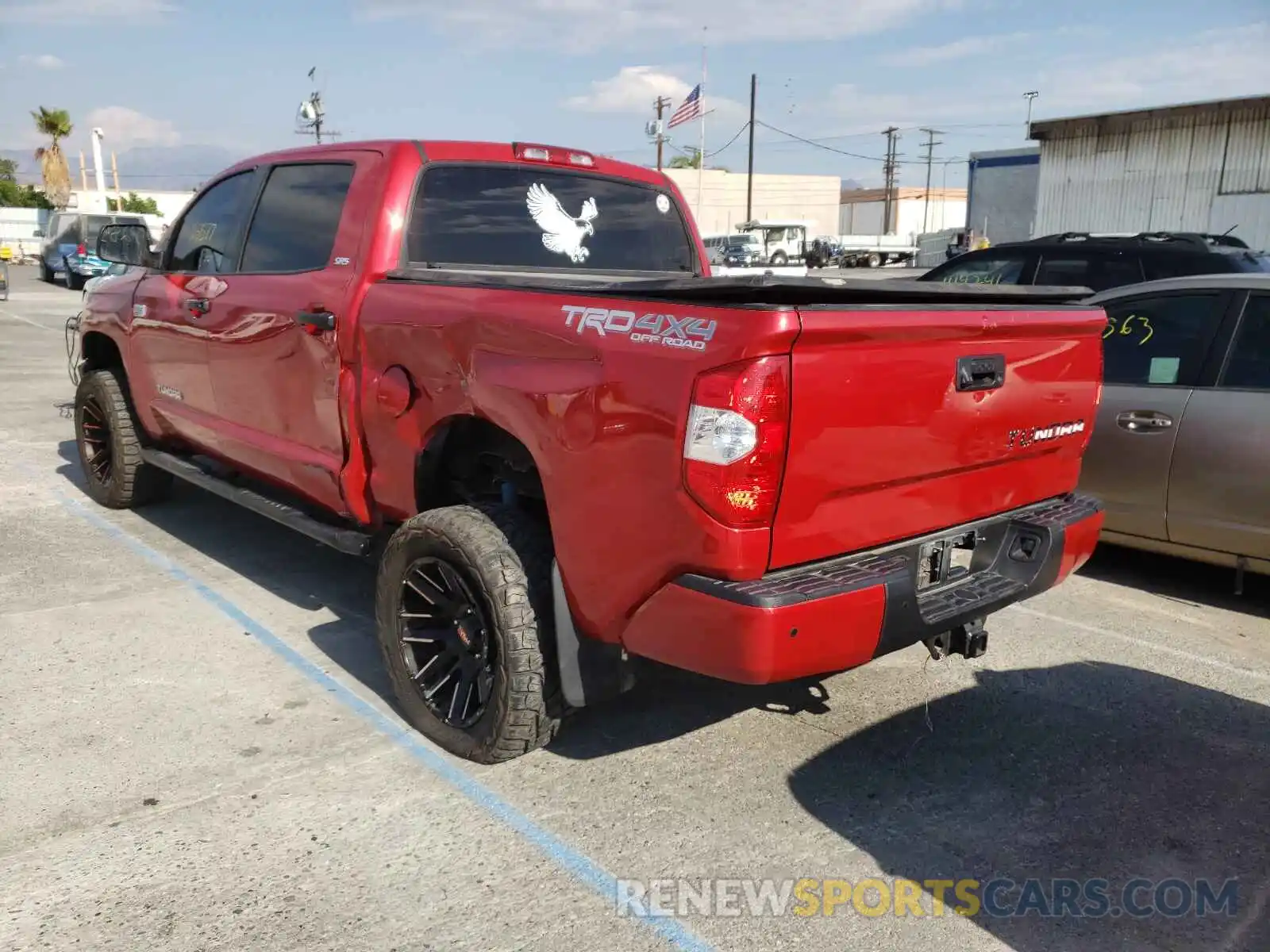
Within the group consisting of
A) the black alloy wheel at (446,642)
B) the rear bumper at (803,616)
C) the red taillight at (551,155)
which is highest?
the red taillight at (551,155)

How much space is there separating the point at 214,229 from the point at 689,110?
1472 inches

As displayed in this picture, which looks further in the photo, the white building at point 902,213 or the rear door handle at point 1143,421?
the white building at point 902,213

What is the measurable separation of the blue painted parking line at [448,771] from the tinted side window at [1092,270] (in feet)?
19.8

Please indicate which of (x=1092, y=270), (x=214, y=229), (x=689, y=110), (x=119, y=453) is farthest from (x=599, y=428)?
(x=689, y=110)

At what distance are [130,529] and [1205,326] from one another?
5965mm

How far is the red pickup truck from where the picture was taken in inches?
101

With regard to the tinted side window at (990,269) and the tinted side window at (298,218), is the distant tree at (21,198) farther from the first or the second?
the tinted side window at (298,218)

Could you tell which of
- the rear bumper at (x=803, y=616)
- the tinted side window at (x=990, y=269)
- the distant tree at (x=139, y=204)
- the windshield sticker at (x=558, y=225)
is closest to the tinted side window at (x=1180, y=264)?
the tinted side window at (x=990, y=269)

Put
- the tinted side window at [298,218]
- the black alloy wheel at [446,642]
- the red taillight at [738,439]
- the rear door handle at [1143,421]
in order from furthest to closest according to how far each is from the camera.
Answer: the rear door handle at [1143,421], the tinted side window at [298,218], the black alloy wheel at [446,642], the red taillight at [738,439]

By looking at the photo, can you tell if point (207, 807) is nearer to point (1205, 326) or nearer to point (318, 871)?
point (318, 871)

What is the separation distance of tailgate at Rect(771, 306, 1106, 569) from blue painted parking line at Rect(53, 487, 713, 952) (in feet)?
3.18

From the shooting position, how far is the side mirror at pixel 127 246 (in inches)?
216

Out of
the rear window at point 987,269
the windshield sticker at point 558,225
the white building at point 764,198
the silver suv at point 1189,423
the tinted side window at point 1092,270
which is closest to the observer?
the windshield sticker at point 558,225

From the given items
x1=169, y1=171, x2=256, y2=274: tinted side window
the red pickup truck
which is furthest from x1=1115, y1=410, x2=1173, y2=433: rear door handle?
x1=169, y1=171, x2=256, y2=274: tinted side window
